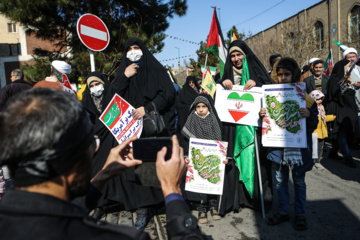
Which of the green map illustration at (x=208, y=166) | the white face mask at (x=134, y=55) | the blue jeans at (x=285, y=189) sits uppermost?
the white face mask at (x=134, y=55)

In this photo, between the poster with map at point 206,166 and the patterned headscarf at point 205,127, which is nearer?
the poster with map at point 206,166

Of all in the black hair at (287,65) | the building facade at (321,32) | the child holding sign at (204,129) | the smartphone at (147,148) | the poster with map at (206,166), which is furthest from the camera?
the building facade at (321,32)

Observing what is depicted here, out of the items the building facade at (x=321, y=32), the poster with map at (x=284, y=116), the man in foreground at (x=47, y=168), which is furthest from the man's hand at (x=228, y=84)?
the building facade at (x=321, y=32)

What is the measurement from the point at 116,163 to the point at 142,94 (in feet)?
7.28

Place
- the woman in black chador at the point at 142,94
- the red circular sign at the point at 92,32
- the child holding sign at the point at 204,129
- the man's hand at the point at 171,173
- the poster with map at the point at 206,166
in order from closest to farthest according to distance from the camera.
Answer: the man's hand at the point at 171,173 → the poster with map at the point at 206,166 → the woman in black chador at the point at 142,94 → the child holding sign at the point at 204,129 → the red circular sign at the point at 92,32

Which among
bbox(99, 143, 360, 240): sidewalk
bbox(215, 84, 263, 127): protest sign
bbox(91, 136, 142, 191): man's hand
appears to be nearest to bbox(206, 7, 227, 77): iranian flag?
bbox(215, 84, 263, 127): protest sign

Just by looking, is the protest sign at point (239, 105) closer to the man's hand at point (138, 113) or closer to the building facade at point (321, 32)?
the man's hand at point (138, 113)

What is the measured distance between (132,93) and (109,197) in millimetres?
1436

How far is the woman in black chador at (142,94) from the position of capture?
3.75 meters

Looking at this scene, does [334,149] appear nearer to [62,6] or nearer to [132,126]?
[132,126]

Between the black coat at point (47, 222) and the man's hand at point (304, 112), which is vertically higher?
the man's hand at point (304, 112)

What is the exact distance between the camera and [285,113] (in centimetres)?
337

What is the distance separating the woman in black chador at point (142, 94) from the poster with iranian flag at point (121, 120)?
0.19 m

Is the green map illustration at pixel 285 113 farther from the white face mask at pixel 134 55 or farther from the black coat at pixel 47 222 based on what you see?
the black coat at pixel 47 222
